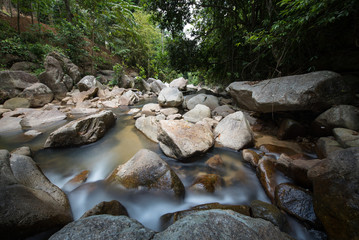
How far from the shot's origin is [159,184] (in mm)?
2055

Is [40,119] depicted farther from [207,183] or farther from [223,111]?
[223,111]

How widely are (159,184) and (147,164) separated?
0.37 meters

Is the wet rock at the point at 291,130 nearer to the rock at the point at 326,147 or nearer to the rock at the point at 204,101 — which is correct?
the rock at the point at 326,147

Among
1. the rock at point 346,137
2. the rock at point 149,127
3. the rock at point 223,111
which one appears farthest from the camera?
the rock at point 223,111

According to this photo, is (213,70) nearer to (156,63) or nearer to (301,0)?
(156,63)

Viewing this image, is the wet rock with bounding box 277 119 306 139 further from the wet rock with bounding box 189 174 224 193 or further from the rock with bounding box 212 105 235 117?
the wet rock with bounding box 189 174 224 193

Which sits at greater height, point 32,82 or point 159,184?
point 32,82

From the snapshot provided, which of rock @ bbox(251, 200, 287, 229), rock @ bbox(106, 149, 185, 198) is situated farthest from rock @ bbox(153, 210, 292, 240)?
rock @ bbox(106, 149, 185, 198)

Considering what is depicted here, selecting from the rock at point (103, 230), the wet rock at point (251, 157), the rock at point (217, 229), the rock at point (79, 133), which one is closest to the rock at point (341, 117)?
the wet rock at point (251, 157)

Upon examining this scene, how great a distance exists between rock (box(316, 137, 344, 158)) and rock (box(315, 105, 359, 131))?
330 millimetres

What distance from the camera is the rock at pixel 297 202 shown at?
1554 mm

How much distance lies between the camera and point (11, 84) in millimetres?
5809

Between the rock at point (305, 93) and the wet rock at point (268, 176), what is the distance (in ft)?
5.24

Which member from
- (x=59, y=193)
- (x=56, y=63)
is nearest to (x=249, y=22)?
(x=59, y=193)
